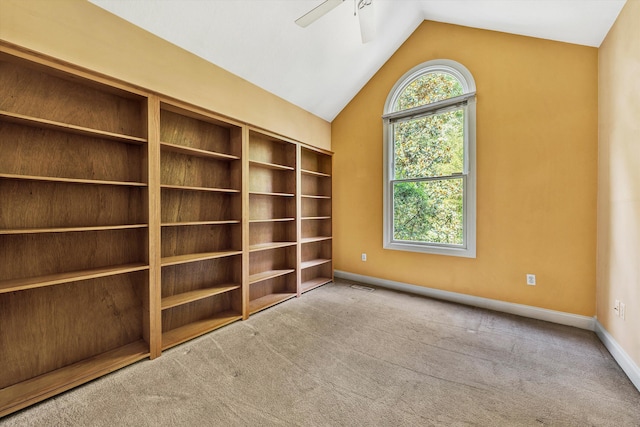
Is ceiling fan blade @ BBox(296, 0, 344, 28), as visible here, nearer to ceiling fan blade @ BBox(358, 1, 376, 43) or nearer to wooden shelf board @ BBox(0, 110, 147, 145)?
ceiling fan blade @ BBox(358, 1, 376, 43)

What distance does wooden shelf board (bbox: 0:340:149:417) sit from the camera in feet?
4.84

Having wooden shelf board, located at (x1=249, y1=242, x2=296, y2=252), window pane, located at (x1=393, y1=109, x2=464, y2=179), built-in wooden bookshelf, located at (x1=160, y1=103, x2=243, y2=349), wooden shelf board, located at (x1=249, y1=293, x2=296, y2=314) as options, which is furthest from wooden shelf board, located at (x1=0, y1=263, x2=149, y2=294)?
window pane, located at (x1=393, y1=109, x2=464, y2=179)

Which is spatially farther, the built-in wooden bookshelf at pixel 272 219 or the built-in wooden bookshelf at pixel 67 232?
the built-in wooden bookshelf at pixel 272 219

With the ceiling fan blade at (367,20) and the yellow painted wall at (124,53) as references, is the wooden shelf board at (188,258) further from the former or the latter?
the ceiling fan blade at (367,20)

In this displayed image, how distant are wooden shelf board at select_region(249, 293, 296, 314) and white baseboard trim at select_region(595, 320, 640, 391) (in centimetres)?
290

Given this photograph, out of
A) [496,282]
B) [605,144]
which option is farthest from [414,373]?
[605,144]

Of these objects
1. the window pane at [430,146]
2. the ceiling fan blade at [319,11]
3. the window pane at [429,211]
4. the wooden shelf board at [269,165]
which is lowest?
the window pane at [429,211]

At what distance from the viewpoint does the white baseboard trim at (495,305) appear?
244 centimetres

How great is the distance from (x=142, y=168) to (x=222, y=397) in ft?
5.85

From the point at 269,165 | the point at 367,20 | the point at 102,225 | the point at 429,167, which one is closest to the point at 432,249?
the point at 429,167

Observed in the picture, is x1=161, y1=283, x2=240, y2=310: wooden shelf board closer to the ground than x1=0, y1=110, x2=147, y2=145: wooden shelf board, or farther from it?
closer to the ground

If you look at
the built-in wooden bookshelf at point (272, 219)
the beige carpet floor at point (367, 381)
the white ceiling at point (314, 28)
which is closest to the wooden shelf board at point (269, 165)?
the built-in wooden bookshelf at point (272, 219)

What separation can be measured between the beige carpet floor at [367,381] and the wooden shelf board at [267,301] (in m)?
0.27

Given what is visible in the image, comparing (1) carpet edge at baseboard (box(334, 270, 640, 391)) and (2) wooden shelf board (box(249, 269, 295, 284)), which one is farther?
(2) wooden shelf board (box(249, 269, 295, 284))
